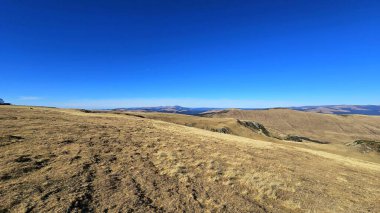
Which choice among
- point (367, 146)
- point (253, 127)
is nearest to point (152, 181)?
point (367, 146)

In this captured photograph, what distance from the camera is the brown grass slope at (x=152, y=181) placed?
9734mm

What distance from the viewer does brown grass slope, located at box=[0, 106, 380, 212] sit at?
383 inches

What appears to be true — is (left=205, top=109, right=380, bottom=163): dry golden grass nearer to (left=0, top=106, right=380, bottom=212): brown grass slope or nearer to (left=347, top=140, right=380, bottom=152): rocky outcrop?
(left=347, top=140, right=380, bottom=152): rocky outcrop

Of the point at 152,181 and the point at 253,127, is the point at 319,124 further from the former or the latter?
the point at 152,181

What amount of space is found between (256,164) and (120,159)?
10.6 meters

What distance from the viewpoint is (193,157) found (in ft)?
60.8

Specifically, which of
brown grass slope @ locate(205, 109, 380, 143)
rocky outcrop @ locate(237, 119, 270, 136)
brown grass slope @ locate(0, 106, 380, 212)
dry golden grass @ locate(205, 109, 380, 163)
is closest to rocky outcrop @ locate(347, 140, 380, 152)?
rocky outcrop @ locate(237, 119, 270, 136)

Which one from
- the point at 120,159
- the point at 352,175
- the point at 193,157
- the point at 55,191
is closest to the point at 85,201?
the point at 55,191

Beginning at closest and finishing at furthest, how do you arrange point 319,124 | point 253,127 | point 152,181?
point 152,181 → point 253,127 → point 319,124

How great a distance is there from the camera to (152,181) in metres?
12.6

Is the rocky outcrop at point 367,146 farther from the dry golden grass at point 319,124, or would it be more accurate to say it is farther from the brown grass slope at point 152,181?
the dry golden grass at point 319,124

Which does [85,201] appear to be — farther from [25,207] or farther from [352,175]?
[352,175]

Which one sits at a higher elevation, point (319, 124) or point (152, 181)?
point (152, 181)

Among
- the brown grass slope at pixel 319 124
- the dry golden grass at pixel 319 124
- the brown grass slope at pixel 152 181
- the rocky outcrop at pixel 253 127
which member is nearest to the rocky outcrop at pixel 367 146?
the rocky outcrop at pixel 253 127
